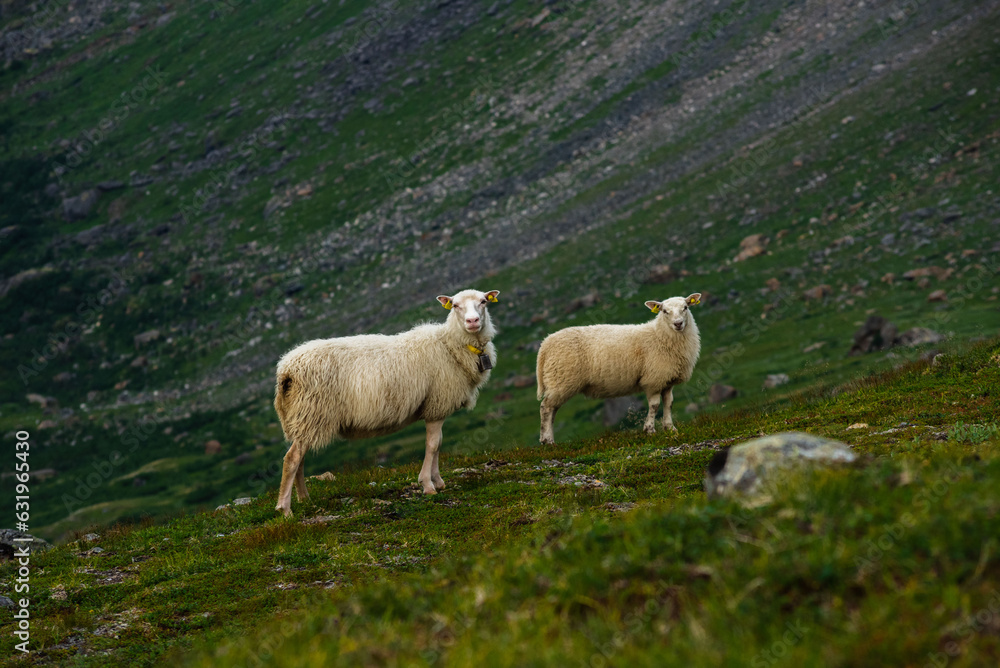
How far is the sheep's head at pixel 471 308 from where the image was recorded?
1462cm

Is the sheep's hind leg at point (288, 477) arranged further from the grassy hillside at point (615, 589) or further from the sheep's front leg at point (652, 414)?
the sheep's front leg at point (652, 414)

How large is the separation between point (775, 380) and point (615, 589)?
3117 cm

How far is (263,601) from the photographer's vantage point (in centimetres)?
1021

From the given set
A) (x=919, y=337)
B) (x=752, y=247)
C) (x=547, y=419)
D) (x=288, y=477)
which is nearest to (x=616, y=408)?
(x=919, y=337)

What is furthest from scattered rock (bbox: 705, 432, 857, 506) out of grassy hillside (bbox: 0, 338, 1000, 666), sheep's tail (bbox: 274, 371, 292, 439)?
sheep's tail (bbox: 274, 371, 292, 439)

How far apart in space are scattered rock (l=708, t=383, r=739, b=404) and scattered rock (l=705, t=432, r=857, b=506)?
91.4 feet

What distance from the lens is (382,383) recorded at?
575 inches

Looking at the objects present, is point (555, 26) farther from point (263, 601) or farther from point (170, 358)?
point (263, 601)

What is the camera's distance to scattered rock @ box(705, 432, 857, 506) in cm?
772

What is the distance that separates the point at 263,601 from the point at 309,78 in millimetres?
93123

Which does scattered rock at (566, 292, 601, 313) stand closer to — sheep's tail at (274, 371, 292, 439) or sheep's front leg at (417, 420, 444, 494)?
sheep's front leg at (417, 420, 444, 494)

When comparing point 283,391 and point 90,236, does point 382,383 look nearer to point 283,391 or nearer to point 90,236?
point 283,391

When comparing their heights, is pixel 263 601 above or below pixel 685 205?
above

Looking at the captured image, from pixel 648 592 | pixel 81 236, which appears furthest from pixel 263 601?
pixel 81 236
